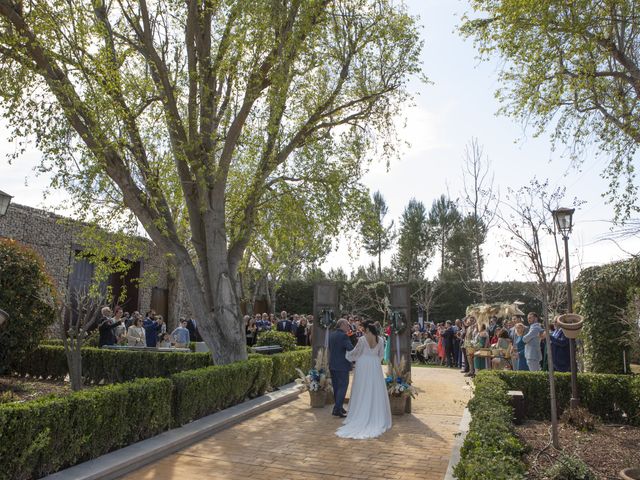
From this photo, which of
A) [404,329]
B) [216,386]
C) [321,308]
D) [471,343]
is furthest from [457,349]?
[216,386]

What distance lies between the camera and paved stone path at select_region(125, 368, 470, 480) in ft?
20.4

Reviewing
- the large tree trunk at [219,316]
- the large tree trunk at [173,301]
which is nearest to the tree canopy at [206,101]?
the large tree trunk at [219,316]

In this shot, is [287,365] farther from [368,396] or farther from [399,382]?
[368,396]

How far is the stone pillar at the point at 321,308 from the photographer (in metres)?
11.8

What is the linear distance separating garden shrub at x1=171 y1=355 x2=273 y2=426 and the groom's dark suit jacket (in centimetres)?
179

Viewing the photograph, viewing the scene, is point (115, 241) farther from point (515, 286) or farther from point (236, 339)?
point (515, 286)

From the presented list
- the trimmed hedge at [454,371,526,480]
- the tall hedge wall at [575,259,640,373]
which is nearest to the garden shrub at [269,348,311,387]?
the trimmed hedge at [454,371,526,480]

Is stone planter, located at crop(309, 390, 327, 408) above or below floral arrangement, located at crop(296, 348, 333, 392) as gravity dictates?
below

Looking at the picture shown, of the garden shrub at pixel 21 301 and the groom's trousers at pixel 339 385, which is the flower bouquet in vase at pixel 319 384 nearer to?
the groom's trousers at pixel 339 385

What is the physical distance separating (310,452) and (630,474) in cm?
371

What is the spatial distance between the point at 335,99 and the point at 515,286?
19990 mm

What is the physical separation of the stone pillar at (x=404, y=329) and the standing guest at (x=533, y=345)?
9.70 feet

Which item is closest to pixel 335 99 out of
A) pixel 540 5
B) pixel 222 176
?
pixel 222 176

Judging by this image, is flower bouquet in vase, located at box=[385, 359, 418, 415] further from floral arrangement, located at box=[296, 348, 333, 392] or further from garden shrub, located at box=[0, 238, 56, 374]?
garden shrub, located at box=[0, 238, 56, 374]
